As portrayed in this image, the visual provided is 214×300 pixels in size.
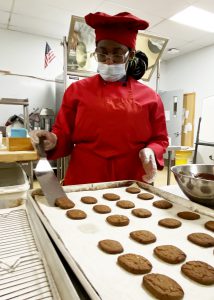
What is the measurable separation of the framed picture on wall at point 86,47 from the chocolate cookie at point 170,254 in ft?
7.13

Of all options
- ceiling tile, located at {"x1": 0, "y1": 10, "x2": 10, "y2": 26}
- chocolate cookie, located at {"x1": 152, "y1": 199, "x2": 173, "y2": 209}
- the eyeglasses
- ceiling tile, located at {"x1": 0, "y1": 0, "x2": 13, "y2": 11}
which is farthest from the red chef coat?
ceiling tile, located at {"x1": 0, "y1": 10, "x2": 10, "y2": 26}

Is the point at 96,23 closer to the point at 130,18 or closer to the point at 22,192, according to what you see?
the point at 130,18

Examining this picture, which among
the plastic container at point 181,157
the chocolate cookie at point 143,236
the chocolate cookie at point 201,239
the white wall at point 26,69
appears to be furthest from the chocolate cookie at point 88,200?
the plastic container at point 181,157

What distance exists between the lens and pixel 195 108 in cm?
552

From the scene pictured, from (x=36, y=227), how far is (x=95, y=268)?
22 centimetres

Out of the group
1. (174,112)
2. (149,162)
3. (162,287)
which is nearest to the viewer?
(162,287)

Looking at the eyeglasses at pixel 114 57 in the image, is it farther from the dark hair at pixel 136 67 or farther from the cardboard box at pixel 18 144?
the cardboard box at pixel 18 144

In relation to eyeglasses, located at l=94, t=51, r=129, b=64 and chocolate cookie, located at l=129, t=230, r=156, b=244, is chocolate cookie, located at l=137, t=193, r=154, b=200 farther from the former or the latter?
eyeglasses, located at l=94, t=51, r=129, b=64

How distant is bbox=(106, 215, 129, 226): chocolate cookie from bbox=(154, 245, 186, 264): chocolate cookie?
0.15 meters

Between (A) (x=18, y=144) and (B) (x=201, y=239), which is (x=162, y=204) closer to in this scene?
(B) (x=201, y=239)

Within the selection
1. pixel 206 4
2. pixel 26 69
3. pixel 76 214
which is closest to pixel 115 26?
pixel 76 214

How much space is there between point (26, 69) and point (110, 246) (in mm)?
4611

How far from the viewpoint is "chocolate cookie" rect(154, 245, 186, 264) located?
542 mm

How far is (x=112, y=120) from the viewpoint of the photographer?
116cm
